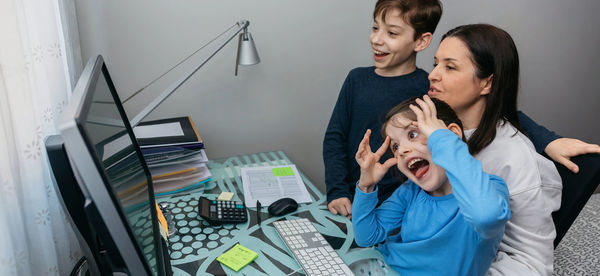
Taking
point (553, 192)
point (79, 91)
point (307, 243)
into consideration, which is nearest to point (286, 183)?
point (307, 243)

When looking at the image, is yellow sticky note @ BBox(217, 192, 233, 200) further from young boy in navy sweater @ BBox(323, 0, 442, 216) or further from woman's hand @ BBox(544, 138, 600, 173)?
A: woman's hand @ BBox(544, 138, 600, 173)

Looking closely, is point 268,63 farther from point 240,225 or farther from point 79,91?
point 79,91

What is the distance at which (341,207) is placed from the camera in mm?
1299

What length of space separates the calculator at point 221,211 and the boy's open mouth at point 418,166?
0.53 metres

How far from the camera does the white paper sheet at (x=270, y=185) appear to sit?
4.52 ft

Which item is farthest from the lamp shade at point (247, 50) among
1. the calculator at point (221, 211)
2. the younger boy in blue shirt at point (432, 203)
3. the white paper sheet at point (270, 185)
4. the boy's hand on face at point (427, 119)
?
the boy's hand on face at point (427, 119)

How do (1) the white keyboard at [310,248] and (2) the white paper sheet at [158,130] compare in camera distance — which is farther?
(2) the white paper sheet at [158,130]

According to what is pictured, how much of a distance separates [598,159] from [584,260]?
26.9 inches

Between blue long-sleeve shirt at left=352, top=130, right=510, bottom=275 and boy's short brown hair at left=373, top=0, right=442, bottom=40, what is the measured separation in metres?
0.57

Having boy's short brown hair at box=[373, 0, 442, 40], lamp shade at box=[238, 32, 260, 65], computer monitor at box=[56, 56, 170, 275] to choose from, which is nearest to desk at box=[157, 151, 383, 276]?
computer monitor at box=[56, 56, 170, 275]

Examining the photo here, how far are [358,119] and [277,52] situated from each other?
609 millimetres

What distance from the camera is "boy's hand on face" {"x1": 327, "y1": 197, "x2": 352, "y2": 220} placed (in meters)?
1.28

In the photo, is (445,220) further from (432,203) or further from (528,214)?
(528,214)

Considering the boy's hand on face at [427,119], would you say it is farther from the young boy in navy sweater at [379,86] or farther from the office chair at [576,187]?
the young boy in navy sweater at [379,86]
